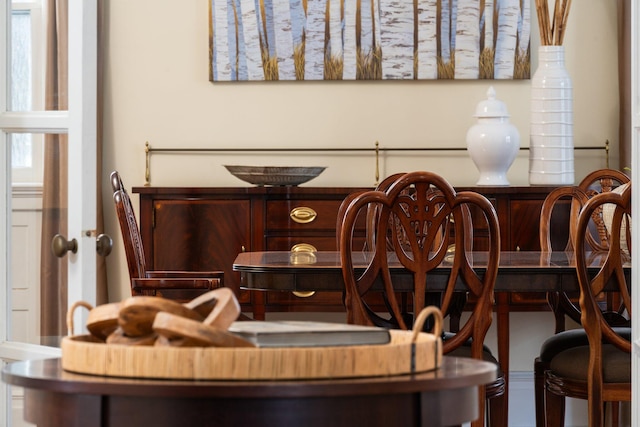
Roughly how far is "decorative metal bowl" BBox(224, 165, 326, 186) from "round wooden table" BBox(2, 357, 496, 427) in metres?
2.74

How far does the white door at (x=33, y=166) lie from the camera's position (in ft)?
7.82

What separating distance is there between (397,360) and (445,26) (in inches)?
128

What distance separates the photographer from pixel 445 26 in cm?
429

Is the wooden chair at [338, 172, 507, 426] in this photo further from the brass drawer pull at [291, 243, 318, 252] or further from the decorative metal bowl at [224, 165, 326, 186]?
the decorative metal bowl at [224, 165, 326, 186]

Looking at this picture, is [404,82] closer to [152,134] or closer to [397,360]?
[152,134]

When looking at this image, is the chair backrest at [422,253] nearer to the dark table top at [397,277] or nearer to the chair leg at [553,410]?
the dark table top at [397,277]

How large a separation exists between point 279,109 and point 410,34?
0.61 m

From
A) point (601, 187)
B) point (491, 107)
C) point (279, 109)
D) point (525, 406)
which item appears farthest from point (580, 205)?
point (279, 109)

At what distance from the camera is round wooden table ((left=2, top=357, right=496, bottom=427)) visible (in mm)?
1094

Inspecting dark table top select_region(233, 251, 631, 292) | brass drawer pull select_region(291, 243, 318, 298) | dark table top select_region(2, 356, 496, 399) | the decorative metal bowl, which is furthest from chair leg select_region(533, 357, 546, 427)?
dark table top select_region(2, 356, 496, 399)

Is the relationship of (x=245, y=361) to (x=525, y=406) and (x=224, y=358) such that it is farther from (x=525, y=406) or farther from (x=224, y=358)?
(x=525, y=406)

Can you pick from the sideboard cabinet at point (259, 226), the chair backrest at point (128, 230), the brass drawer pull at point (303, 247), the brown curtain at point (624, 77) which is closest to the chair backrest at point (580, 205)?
the sideboard cabinet at point (259, 226)

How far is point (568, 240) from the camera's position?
3.83 metres

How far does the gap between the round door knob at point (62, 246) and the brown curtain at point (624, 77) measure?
2468 mm
